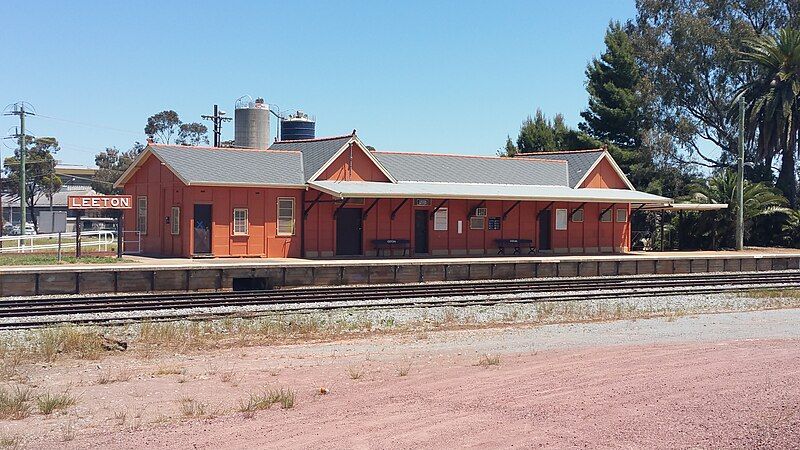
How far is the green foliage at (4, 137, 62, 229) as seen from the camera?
258 feet

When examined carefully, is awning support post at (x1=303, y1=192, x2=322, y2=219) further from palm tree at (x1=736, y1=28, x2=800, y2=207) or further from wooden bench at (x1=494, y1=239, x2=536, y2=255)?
palm tree at (x1=736, y1=28, x2=800, y2=207)

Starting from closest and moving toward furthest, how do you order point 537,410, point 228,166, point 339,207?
1. point 537,410
2. point 228,166
3. point 339,207

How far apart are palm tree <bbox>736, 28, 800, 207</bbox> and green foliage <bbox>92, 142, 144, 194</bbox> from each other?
5295cm

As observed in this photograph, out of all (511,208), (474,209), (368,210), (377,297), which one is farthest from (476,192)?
(377,297)

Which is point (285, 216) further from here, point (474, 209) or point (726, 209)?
point (726, 209)

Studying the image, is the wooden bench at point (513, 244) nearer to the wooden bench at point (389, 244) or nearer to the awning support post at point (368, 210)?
the wooden bench at point (389, 244)

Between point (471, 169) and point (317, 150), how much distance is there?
300 inches

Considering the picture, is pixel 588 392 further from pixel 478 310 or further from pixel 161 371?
pixel 478 310

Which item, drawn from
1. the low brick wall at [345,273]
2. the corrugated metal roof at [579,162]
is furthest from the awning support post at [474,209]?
the corrugated metal roof at [579,162]

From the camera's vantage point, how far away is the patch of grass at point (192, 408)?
1040 cm

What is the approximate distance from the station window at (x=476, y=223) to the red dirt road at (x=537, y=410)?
23983 mm

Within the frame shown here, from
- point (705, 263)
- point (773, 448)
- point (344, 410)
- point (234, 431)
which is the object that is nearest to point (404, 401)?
point (344, 410)

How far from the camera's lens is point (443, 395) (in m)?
11.3

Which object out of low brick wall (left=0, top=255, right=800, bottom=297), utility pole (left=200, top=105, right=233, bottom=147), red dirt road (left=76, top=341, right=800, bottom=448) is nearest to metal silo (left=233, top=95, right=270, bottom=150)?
utility pole (left=200, top=105, right=233, bottom=147)
